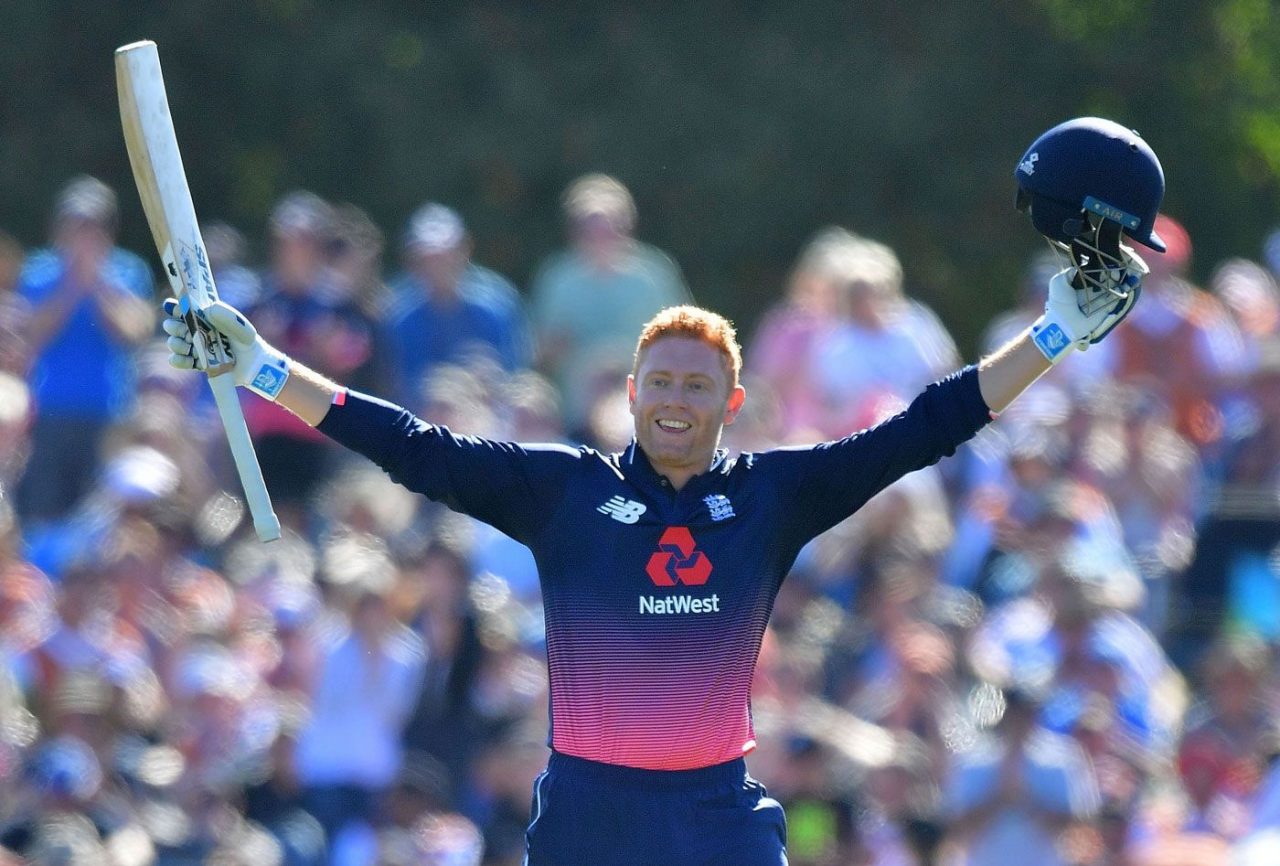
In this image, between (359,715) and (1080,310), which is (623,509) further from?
(359,715)

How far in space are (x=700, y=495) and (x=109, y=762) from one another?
176 inches

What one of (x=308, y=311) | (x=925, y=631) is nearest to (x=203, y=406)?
(x=308, y=311)

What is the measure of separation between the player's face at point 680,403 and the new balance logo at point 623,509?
0.16 m

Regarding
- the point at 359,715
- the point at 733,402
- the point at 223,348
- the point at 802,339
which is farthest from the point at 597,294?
the point at 223,348

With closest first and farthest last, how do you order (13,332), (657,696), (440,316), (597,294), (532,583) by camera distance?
1. (657,696)
2. (532,583)
3. (13,332)
4. (440,316)
5. (597,294)

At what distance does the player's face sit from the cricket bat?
1.13 metres

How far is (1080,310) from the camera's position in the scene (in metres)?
7.55

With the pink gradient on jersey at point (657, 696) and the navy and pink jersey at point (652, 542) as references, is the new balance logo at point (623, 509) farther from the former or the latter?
the pink gradient on jersey at point (657, 696)

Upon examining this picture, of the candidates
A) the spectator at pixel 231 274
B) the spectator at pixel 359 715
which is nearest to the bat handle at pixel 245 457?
the spectator at pixel 359 715

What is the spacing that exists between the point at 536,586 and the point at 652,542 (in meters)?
5.18

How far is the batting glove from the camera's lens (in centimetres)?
746

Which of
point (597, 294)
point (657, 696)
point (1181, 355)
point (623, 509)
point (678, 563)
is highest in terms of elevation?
point (597, 294)

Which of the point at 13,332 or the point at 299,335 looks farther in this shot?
the point at 13,332

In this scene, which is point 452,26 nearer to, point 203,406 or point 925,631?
point 203,406
